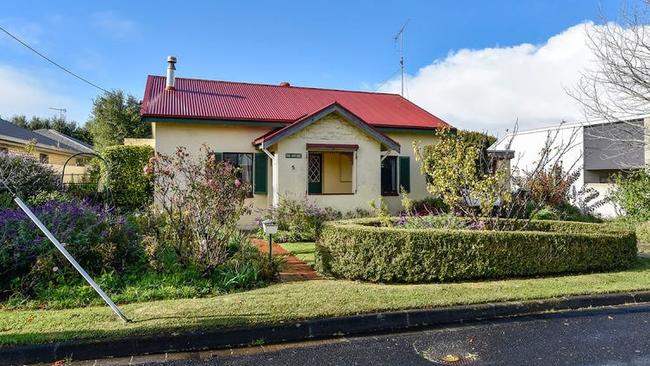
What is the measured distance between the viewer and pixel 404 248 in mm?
7156

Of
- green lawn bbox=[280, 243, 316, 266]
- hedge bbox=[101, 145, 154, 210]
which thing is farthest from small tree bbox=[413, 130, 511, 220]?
hedge bbox=[101, 145, 154, 210]

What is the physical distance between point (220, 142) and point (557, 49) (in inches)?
456

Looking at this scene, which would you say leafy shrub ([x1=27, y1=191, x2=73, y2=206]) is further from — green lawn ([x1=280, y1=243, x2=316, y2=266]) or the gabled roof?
the gabled roof

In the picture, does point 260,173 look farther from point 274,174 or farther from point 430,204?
point 430,204

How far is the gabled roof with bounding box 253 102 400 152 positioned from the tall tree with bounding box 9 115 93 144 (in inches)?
1495

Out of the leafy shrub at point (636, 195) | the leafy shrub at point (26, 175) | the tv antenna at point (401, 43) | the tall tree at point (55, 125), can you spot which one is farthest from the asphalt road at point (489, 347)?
the tall tree at point (55, 125)

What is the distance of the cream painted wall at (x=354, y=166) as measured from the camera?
13.3 metres

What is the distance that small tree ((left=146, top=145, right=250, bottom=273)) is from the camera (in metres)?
7.04

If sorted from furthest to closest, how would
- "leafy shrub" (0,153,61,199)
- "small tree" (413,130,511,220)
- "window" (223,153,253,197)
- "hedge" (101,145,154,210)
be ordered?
1. "window" (223,153,253,197)
2. "hedge" (101,145,154,210)
3. "leafy shrub" (0,153,61,199)
4. "small tree" (413,130,511,220)

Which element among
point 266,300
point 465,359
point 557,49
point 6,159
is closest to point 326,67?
point 557,49

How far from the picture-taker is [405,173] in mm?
16547

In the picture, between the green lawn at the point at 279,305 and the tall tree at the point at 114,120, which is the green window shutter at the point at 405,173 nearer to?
the green lawn at the point at 279,305

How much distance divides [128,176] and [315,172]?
658cm

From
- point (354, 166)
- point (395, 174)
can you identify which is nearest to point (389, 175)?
point (395, 174)
